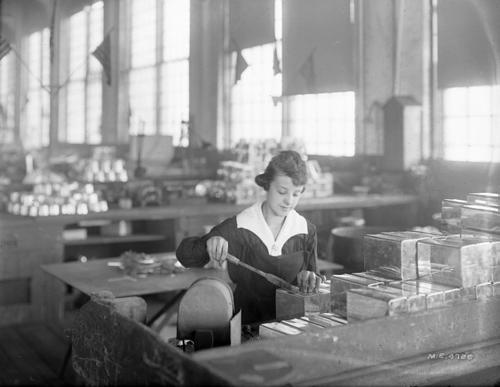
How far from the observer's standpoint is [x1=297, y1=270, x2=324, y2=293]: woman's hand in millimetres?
2371

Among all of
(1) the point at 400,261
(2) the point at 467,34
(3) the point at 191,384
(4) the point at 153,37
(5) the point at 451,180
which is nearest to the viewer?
(3) the point at 191,384

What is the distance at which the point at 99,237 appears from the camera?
5.93 meters

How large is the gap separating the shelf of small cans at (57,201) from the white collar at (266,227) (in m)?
2.95

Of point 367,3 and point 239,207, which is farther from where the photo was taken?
point 239,207

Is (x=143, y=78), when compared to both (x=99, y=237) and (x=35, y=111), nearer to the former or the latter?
(x=99, y=237)

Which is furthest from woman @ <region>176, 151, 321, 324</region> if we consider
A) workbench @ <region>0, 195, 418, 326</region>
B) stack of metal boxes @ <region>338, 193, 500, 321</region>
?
workbench @ <region>0, 195, 418, 326</region>

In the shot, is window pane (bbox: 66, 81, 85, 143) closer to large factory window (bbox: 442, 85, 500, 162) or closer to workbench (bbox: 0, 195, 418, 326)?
workbench (bbox: 0, 195, 418, 326)

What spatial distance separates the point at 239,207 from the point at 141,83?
6.14 m

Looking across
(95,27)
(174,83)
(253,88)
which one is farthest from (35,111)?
(253,88)

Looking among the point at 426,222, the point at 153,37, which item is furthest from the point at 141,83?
the point at 426,222

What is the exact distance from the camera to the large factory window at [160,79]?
1024 centimetres

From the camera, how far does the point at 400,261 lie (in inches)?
84.8

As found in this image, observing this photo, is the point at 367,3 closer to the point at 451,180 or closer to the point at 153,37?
the point at 451,180

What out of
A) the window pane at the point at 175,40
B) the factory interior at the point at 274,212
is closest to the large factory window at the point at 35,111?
the factory interior at the point at 274,212
